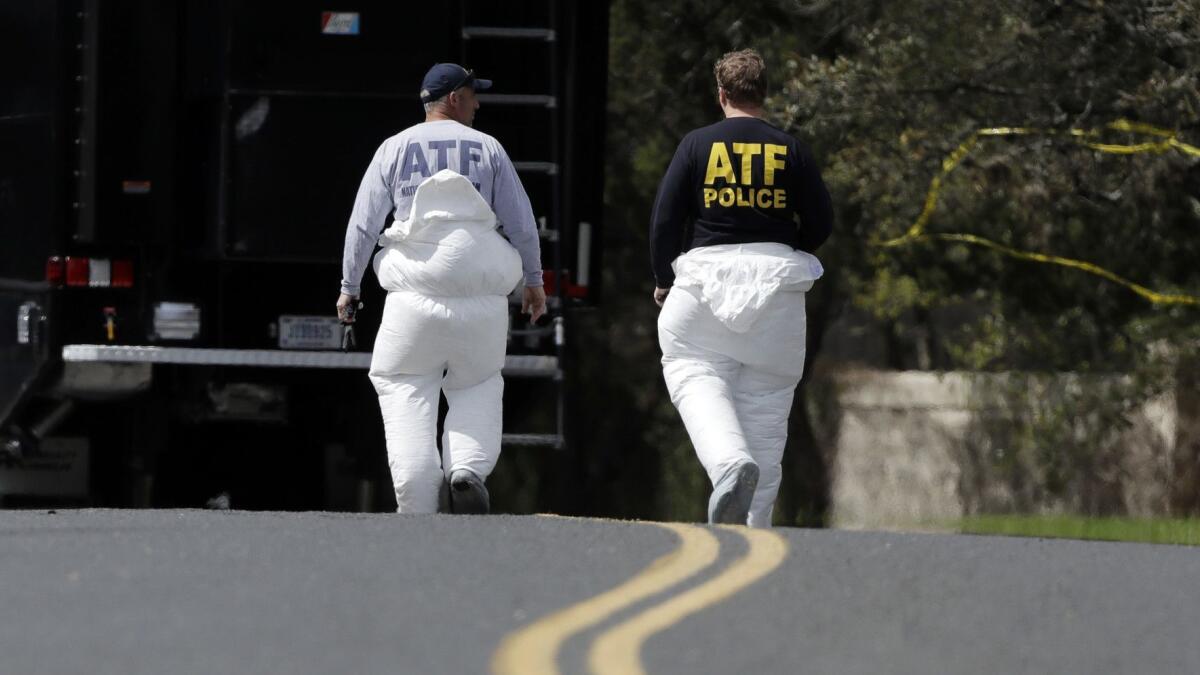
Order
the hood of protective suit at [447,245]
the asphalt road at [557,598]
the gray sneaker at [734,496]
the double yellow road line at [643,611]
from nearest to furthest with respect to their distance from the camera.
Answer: the double yellow road line at [643,611] < the asphalt road at [557,598] < the gray sneaker at [734,496] < the hood of protective suit at [447,245]

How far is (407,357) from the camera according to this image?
1050 centimetres

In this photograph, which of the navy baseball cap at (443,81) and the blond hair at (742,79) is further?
the navy baseball cap at (443,81)

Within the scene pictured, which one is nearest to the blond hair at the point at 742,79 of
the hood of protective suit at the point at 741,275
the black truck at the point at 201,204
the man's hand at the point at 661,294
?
the hood of protective suit at the point at 741,275

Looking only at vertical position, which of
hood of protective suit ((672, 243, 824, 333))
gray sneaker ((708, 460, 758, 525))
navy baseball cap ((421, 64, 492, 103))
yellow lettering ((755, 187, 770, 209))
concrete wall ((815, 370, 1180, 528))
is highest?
navy baseball cap ((421, 64, 492, 103))

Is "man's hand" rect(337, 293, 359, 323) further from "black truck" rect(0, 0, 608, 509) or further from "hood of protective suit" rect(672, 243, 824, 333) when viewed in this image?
"black truck" rect(0, 0, 608, 509)

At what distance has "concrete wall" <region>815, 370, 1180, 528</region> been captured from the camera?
21.4 m

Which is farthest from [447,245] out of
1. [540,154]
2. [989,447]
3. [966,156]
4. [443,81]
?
[989,447]

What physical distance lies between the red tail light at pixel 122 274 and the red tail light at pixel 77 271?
0.48 ft

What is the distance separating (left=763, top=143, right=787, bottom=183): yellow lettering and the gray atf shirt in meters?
1.17

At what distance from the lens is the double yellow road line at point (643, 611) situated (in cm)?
643

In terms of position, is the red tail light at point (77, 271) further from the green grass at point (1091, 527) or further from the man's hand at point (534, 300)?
the green grass at point (1091, 527)

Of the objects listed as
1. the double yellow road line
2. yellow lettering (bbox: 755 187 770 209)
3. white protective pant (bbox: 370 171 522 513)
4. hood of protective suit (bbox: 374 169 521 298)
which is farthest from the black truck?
the double yellow road line

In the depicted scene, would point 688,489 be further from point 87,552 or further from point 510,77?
point 87,552

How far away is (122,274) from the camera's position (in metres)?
13.2
